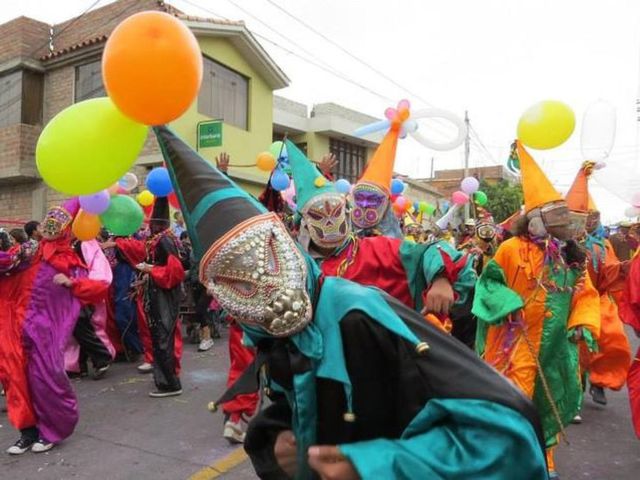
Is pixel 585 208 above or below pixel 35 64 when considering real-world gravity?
below

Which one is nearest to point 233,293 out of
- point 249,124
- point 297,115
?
point 249,124

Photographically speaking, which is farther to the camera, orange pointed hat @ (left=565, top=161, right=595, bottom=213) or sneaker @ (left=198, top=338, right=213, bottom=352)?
sneaker @ (left=198, top=338, right=213, bottom=352)

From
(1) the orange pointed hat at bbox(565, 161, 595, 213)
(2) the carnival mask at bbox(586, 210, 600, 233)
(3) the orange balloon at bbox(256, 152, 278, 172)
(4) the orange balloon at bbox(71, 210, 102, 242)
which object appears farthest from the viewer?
(3) the orange balloon at bbox(256, 152, 278, 172)

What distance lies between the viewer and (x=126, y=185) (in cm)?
620

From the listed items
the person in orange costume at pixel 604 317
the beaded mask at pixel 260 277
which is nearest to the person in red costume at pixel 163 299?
the person in orange costume at pixel 604 317

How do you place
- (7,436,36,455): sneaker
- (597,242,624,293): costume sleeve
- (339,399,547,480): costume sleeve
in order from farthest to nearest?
(597,242,624,293): costume sleeve
(7,436,36,455): sneaker
(339,399,547,480): costume sleeve

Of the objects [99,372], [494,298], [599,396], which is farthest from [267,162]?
[599,396]

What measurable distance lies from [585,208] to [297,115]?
60.9 ft

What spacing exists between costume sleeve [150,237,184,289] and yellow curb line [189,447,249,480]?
2203 millimetres

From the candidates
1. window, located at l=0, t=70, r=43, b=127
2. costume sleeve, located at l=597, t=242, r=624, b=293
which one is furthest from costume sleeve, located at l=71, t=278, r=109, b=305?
window, located at l=0, t=70, r=43, b=127

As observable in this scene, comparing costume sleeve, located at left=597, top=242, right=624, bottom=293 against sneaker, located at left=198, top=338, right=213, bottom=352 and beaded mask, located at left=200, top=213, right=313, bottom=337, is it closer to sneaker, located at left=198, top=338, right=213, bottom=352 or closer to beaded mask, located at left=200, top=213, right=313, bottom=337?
beaded mask, located at left=200, top=213, right=313, bottom=337

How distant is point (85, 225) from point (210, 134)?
27.8 feet

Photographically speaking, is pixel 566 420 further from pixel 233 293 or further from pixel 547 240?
pixel 233 293

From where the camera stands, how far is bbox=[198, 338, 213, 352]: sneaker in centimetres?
872
